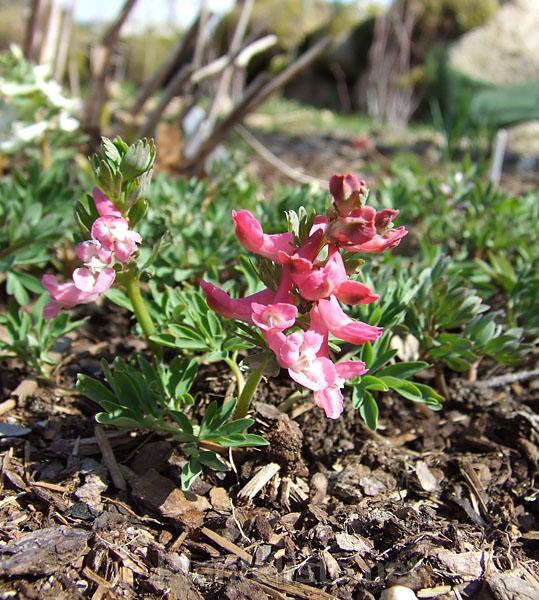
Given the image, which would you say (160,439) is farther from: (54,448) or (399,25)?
(399,25)

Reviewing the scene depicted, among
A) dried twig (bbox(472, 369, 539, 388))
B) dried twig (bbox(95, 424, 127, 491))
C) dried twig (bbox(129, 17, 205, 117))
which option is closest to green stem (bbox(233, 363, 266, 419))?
dried twig (bbox(95, 424, 127, 491))

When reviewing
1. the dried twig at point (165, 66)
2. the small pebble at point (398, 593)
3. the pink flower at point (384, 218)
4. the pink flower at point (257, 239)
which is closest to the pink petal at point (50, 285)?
the pink flower at point (257, 239)

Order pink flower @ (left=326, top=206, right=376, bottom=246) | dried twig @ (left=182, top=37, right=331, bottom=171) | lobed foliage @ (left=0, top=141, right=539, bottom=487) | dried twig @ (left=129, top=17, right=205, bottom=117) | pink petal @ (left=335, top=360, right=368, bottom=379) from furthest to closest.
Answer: dried twig @ (left=129, top=17, right=205, bottom=117) → dried twig @ (left=182, top=37, right=331, bottom=171) → lobed foliage @ (left=0, top=141, right=539, bottom=487) → pink petal @ (left=335, top=360, right=368, bottom=379) → pink flower @ (left=326, top=206, right=376, bottom=246)

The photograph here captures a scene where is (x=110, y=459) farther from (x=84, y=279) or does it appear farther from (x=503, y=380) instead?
(x=503, y=380)

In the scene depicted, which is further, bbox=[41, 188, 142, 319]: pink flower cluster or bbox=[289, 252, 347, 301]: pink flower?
bbox=[41, 188, 142, 319]: pink flower cluster

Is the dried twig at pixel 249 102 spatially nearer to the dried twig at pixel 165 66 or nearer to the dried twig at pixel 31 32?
the dried twig at pixel 165 66

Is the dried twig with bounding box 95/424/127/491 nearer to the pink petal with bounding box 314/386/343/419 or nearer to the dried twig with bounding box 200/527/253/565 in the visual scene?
the dried twig with bounding box 200/527/253/565

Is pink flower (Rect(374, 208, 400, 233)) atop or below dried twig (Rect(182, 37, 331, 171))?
atop
